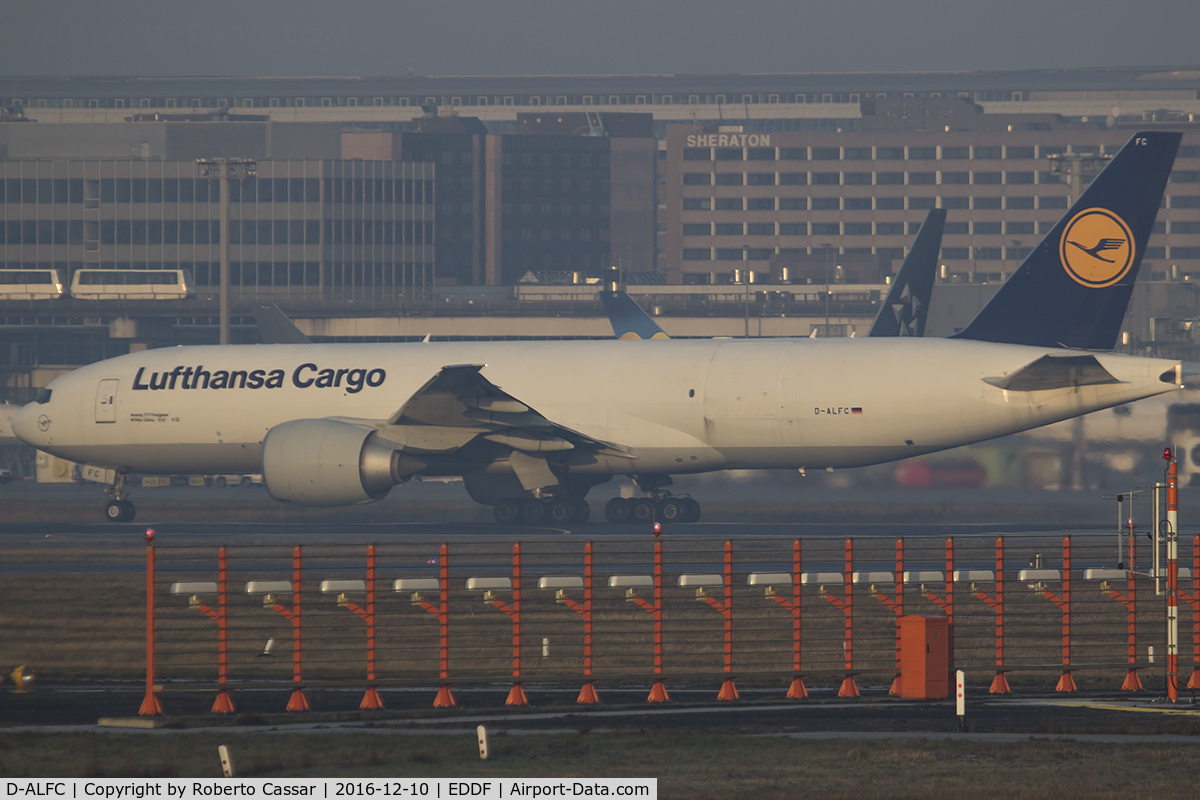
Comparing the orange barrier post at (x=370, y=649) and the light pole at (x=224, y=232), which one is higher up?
the light pole at (x=224, y=232)

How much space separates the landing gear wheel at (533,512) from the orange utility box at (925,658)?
20.2 metres

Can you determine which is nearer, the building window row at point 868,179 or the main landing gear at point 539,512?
the main landing gear at point 539,512

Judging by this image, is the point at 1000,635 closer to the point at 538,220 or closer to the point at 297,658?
the point at 297,658

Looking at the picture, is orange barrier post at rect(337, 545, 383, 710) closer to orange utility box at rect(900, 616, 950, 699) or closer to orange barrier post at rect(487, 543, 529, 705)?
orange barrier post at rect(487, 543, 529, 705)

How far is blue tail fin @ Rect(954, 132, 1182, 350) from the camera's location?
34406mm

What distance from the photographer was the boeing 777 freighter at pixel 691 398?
33125 mm

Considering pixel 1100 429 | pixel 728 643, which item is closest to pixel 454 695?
pixel 728 643

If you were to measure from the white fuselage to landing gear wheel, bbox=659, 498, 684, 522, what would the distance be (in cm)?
113

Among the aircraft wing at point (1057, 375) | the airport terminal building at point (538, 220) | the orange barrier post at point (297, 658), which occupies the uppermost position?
the airport terminal building at point (538, 220)

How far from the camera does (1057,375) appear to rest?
104 feet

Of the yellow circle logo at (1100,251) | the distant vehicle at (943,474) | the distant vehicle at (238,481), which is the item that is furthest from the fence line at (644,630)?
the distant vehicle at (238,481)

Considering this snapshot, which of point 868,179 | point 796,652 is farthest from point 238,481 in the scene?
point 868,179

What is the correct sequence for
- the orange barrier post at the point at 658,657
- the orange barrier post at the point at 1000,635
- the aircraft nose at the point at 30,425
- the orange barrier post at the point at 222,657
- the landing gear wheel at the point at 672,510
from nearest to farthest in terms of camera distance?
the orange barrier post at the point at 222,657 < the orange barrier post at the point at 658,657 < the orange barrier post at the point at 1000,635 < the landing gear wheel at the point at 672,510 < the aircraft nose at the point at 30,425

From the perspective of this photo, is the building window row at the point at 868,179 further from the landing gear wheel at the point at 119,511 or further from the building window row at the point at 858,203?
the landing gear wheel at the point at 119,511
